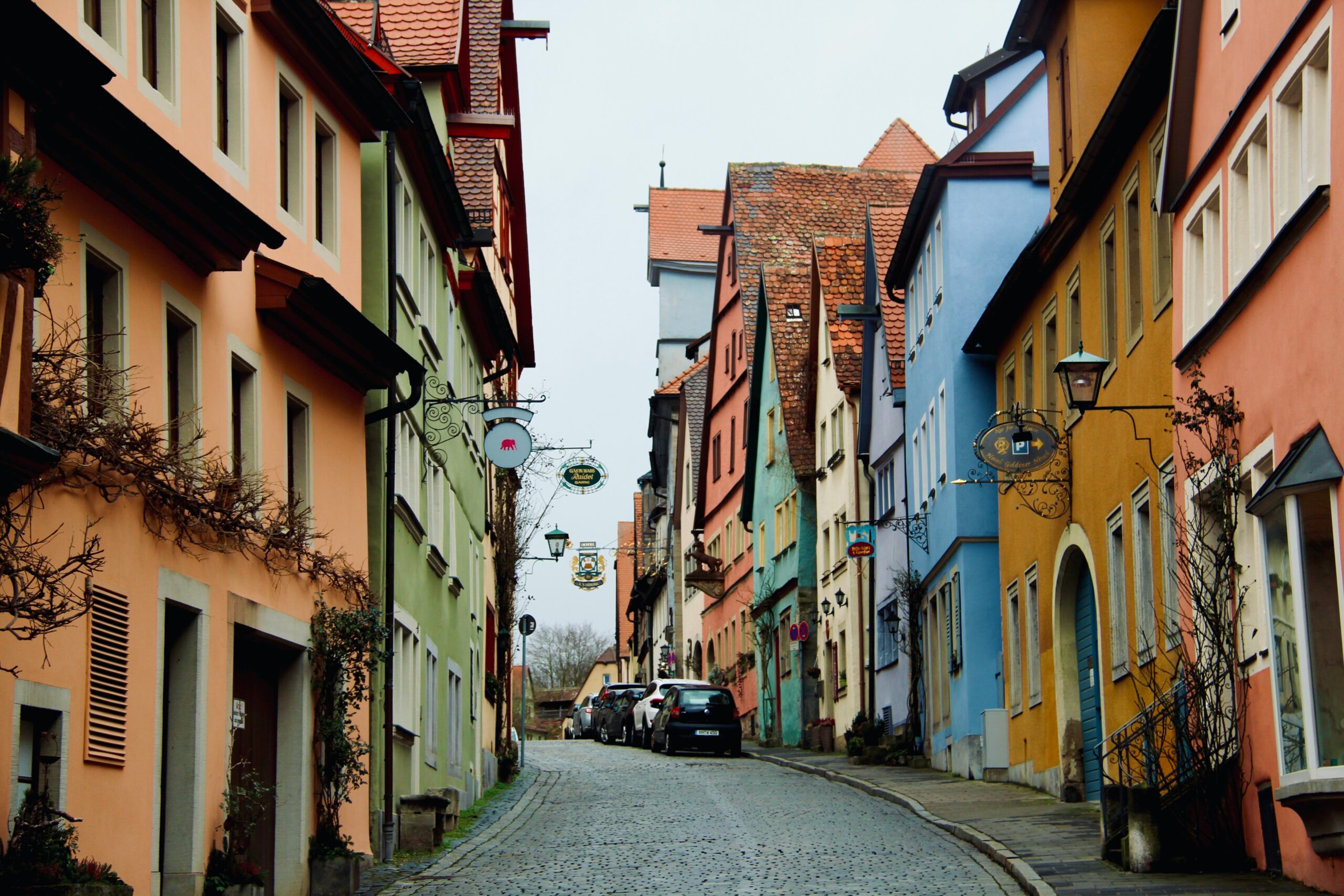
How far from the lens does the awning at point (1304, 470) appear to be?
11.4 metres

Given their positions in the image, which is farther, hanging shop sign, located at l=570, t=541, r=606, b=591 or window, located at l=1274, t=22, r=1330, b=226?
hanging shop sign, located at l=570, t=541, r=606, b=591

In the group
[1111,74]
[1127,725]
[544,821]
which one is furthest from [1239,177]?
[544,821]

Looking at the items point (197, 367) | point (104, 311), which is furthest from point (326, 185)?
point (104, 311)

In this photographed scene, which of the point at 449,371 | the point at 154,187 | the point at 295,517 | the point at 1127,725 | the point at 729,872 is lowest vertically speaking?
the point at 729,872

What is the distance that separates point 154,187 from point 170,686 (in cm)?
331

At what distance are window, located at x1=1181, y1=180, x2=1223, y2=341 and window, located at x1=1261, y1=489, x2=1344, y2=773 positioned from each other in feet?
8.41

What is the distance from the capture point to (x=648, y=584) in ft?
249

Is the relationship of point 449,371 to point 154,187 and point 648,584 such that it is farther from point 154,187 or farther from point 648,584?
point 648,584

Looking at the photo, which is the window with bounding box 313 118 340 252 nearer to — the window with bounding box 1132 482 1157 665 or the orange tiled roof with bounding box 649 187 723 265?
the window with bounding box 1132 482 1157 665

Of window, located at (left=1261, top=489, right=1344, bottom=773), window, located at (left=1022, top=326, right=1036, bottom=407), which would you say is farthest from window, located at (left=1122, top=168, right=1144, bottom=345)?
window, located at (left=1261, top=489, right=1344, bottom=773)

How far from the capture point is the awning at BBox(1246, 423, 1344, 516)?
11.4 metres

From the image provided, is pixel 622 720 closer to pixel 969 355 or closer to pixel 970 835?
pixel 969 355

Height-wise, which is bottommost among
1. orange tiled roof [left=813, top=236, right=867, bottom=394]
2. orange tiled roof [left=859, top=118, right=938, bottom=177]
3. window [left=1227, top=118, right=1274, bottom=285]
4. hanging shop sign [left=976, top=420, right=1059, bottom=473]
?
hanging shop sign [left=976, top=420, right=1059, bottom=473]

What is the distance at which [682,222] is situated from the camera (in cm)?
6900
